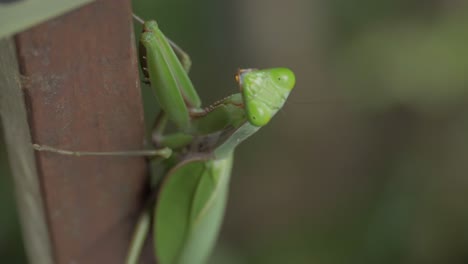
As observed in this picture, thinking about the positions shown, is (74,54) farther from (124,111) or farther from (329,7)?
(329,7)

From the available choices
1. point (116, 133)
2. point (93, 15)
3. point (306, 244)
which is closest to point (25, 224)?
point (116, 133)

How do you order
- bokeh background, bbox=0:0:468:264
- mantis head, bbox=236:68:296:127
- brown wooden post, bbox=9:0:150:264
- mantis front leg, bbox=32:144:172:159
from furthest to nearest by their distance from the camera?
bokeh background, bbox=0:0:468:264 → mantis head, bbox=236:68:296:127 → mantis front leg, bbox=32:144:172:159 → brown wooden post, bbox=9:0:150:264

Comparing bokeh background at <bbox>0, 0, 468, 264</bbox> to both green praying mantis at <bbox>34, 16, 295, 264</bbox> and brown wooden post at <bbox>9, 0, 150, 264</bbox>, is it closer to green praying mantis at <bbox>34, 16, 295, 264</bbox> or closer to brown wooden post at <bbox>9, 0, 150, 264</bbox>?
green praying mantis at <bbox>34, 16, 295, 264</bbox>

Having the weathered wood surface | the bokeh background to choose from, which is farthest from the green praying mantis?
the bokeh background

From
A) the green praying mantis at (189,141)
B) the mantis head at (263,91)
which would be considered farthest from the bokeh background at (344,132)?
the mantis head at (263,91)

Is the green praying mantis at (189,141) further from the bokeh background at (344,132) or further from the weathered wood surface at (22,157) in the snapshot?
the bokeh background at (344,132)

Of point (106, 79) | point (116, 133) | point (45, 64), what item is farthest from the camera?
point (116, 133)
